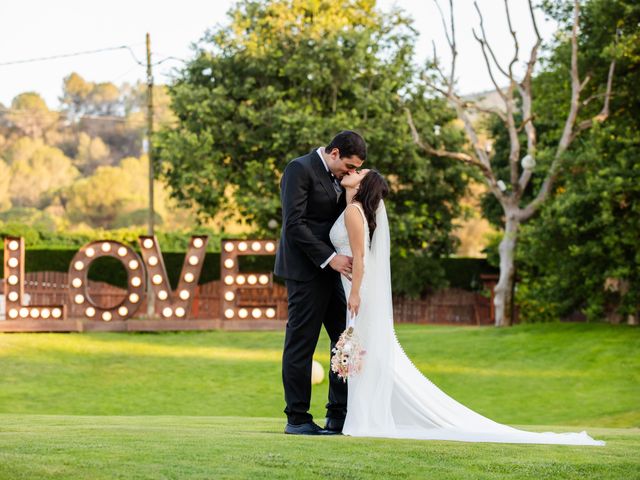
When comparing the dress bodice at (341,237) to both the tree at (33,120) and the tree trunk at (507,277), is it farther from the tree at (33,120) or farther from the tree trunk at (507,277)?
the tree at (33,120)

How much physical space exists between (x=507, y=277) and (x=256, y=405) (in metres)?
13.9

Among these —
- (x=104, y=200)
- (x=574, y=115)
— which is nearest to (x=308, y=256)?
(x=574, y=115)

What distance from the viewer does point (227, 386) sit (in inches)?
864

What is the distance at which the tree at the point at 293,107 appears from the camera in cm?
3794

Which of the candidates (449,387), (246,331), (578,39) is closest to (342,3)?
(578,39)

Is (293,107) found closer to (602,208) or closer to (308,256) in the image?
(602,208)

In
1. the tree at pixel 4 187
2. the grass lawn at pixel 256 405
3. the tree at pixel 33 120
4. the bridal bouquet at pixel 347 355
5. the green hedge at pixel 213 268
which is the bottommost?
the grass lawn at pixel 256 405

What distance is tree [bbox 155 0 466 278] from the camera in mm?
37938

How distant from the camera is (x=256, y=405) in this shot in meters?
20.4

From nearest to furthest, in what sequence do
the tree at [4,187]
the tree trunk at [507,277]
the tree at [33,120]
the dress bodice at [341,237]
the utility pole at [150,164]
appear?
the dress bodice at [341,237] < the tree trunk at [507,277] < the utility pole at [150,164] < the tree at [4,187] < the tree at [33,120]

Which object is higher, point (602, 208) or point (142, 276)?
point (602, 208)

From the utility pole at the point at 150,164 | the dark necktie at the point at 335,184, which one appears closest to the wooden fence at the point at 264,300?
the utility pole at the point at 150,164

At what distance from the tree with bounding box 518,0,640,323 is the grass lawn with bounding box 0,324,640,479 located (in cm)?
116

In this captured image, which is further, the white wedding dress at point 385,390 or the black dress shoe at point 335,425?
the black dress shoe at point 335,425
